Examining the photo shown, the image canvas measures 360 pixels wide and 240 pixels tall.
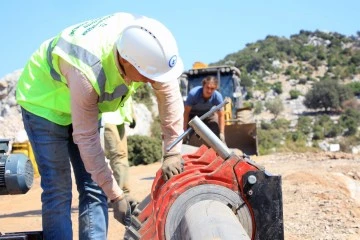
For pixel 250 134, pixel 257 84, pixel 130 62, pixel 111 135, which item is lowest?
pixel 257 84

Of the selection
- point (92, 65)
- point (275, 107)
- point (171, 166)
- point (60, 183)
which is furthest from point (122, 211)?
point (275, 107)

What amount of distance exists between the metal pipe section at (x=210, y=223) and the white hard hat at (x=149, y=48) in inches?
28.7

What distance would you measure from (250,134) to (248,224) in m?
11.3

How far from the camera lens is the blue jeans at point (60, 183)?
12.1 feet

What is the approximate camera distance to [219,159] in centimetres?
338

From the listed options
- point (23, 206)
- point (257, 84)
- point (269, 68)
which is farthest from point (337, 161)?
point (269, 68)

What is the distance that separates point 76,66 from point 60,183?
93 cm

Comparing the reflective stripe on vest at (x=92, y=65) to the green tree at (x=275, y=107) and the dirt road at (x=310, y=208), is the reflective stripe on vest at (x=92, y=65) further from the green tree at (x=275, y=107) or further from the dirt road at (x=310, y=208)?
the green tree at (x=275, y=107)

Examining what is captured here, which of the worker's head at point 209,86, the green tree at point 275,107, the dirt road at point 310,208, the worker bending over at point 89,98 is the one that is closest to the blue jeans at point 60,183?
the worker bending over at point 89,98

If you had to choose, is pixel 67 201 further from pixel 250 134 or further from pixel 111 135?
pixel 250 134

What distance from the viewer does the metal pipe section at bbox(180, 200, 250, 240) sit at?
8.35 feet

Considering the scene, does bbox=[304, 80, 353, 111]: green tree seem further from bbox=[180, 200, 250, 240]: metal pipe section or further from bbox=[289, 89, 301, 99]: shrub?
bbox=[180, 200, 250, 240]: metal pipe section

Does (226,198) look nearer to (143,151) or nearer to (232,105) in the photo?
(232,105)

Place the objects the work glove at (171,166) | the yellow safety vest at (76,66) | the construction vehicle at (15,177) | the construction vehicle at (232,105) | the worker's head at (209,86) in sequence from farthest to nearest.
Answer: the construction vehicle at (232,105) < the worker's head at (209,86) < the construction vehicle at (15,177) < the work glove at (171,166) < the yellow safety vest at (76,66)
